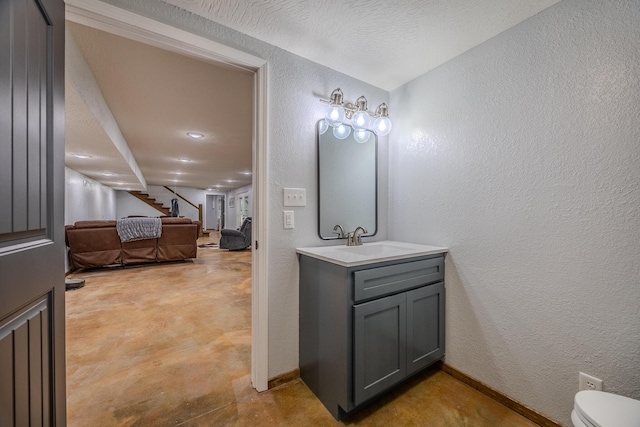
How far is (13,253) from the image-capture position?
66cm

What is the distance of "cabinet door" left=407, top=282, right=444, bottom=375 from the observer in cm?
151

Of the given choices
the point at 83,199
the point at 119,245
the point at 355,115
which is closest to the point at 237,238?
the point at 119,245

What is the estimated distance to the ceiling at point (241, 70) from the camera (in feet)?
4.34

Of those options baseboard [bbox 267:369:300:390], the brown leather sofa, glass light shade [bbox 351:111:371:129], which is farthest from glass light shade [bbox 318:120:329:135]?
the brown leather sofa

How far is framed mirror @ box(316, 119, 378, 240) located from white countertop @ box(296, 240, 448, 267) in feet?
0.48

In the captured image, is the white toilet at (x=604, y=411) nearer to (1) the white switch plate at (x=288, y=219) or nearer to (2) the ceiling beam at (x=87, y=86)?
(1) the white switch plate at (x=288, y=219)

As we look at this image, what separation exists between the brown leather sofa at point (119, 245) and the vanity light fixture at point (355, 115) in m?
4.26

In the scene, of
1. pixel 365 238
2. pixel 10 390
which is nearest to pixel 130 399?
pixel 10 390

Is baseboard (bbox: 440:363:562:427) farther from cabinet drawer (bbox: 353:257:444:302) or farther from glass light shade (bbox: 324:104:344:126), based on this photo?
Answer: glass light shade (bbox: 324:104:344:126)

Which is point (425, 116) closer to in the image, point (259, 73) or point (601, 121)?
point (601, 121)

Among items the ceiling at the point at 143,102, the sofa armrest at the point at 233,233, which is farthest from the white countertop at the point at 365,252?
the sofa armrest at the point at 233,233

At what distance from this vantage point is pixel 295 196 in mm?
1653

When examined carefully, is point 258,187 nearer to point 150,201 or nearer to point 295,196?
point 295,196

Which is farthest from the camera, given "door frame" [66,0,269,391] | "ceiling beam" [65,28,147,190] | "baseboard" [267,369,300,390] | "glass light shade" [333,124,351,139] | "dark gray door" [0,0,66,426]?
"glass light shade" [333,124,351,139]
